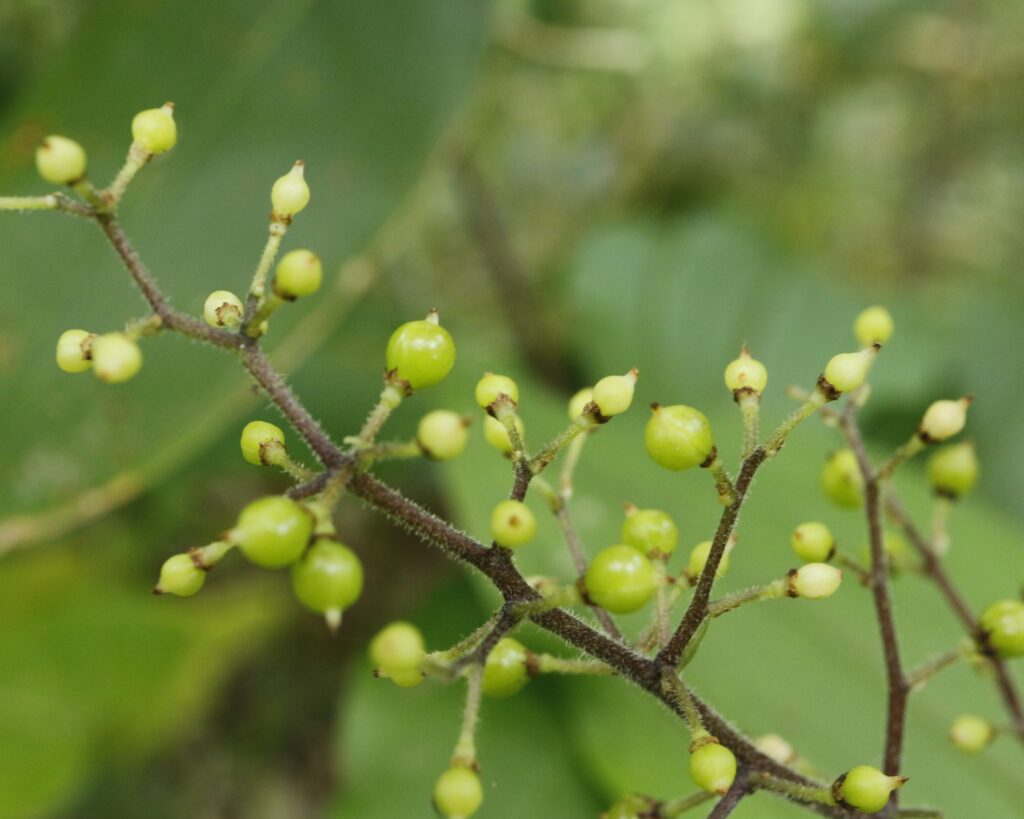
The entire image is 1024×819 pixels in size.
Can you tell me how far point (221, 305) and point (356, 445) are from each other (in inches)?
6.0

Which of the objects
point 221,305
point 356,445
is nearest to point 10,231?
point 221,305

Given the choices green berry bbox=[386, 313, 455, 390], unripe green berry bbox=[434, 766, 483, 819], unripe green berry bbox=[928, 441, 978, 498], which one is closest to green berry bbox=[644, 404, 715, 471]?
green berry bbox=[386, 313, 455, 390]

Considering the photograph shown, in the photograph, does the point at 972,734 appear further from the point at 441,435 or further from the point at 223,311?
the point at 223,311

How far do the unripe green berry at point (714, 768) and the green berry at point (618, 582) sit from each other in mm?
130

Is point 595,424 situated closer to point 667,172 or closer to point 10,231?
point 10,231

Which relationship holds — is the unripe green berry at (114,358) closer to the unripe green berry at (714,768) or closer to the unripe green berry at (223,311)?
the unripe green berry at (223,311)

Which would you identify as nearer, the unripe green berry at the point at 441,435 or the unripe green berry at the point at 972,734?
the unripe green berry at the point at 441,435

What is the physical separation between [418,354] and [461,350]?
5.45 ft

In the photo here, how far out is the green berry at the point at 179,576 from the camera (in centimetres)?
61

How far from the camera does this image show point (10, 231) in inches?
62.2

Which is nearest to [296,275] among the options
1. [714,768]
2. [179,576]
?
[179,576]

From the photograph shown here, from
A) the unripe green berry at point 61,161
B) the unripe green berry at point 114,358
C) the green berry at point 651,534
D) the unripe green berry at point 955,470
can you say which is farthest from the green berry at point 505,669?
the unripe green berry at point 955,470

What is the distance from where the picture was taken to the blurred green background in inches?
57.3

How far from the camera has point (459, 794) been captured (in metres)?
0.59
